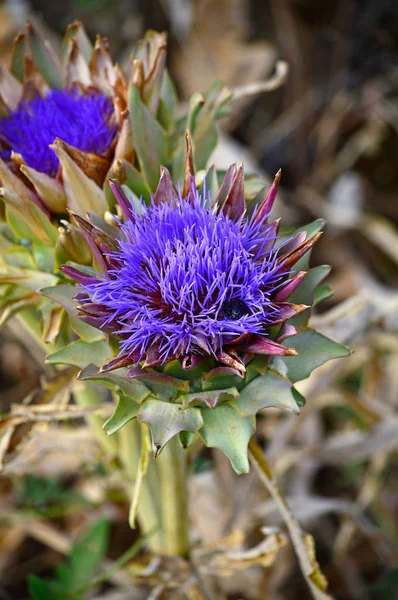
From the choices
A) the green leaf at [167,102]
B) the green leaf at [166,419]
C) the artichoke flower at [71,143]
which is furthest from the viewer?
the green leaf at [167,102]

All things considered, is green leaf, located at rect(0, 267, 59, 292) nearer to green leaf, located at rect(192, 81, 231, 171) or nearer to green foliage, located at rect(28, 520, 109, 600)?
green leaf, located at rect(192, 81, 231, 171)

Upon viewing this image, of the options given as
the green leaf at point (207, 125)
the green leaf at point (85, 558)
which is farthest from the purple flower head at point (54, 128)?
the green leaf at point (85, 558)

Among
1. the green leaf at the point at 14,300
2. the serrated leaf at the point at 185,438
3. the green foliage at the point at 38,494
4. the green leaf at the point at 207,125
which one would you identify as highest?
the green leaf at the point at 207,125

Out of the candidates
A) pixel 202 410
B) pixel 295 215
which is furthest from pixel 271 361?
pixel 295 215

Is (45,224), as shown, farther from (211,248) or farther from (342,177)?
(342,177)

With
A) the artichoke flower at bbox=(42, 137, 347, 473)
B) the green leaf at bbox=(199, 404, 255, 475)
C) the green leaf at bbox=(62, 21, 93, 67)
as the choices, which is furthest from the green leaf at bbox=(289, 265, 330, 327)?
the green leaf at bbox=(62, 21, 93, 67)

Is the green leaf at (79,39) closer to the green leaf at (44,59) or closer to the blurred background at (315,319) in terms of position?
the green leaf at (44,59)

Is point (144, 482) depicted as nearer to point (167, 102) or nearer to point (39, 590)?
point (39, 590)

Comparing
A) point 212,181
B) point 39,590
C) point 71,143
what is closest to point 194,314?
point 212,181
